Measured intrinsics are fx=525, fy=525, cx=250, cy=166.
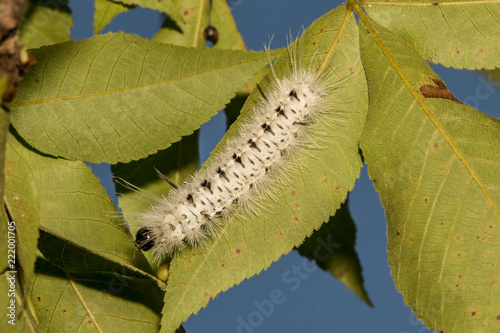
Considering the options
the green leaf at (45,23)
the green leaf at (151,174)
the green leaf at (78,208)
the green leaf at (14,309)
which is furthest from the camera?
the green leaf at (45,23)

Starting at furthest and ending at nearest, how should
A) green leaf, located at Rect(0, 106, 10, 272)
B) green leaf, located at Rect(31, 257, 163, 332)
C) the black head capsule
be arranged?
the black head capsule
green leaf, located at Rect(31, 257, 163, 332)
green leaf, located at Rect(0, 106, 10, 272)

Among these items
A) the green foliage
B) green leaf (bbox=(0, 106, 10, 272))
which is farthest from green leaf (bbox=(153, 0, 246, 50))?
green leaf (bbox=(0, 106, 10, 272))

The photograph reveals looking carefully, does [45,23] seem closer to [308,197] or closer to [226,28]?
[226,28]

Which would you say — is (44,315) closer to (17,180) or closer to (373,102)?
(17,180)

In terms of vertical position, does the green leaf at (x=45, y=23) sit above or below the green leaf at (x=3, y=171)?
above

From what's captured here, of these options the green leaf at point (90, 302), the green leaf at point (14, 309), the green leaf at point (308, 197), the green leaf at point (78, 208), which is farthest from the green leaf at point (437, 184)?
the green leaf at point (14, 309)

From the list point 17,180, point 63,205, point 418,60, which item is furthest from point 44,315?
point 418,60

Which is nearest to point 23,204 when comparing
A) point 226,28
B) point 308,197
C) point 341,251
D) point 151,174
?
point 308,197

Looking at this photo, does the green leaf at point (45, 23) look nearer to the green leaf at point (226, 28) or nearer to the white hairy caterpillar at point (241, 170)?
the green leaf at point (226, 28)

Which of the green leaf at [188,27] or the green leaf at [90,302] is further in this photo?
the green leaf at [188,27]

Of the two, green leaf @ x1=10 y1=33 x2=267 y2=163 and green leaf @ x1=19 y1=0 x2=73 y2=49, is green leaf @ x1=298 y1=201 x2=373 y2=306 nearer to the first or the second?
green leaf @ x1=10 y1=33 x2=267 y2=163
